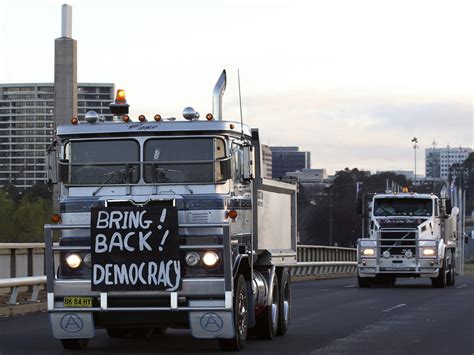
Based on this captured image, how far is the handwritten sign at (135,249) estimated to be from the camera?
14.8 m

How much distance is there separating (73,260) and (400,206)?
79.8 feet

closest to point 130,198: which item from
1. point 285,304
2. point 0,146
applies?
point 285,304

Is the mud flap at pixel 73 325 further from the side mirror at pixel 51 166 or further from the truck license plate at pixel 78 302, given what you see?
the side mirror at pixel 51 166

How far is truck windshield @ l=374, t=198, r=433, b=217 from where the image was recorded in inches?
1501

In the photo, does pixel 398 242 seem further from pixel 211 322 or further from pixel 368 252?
pixel 211 322

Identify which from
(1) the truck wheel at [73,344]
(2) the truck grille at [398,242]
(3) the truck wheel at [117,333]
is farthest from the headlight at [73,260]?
(2) the truck grille at [398,242]

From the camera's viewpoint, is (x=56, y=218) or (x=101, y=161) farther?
(x=101, y=161)

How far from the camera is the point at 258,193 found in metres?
17.0

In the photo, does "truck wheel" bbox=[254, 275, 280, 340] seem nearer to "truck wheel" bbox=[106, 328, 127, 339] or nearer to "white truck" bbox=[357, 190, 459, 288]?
"truck wheel" bbox=[106, 328, 127, 339]

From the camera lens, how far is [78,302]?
14.9 metres

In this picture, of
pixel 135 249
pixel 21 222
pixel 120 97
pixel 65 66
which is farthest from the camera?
pixel 21 222

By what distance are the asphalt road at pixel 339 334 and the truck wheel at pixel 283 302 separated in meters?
0.19

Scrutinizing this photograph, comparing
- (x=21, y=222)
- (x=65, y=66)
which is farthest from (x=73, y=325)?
(x=21, y=222)

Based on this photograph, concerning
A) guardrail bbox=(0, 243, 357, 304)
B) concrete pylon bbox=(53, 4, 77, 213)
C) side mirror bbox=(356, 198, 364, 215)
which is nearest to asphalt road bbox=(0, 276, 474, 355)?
guardrail bbox=(0, 243, 357, 304)
